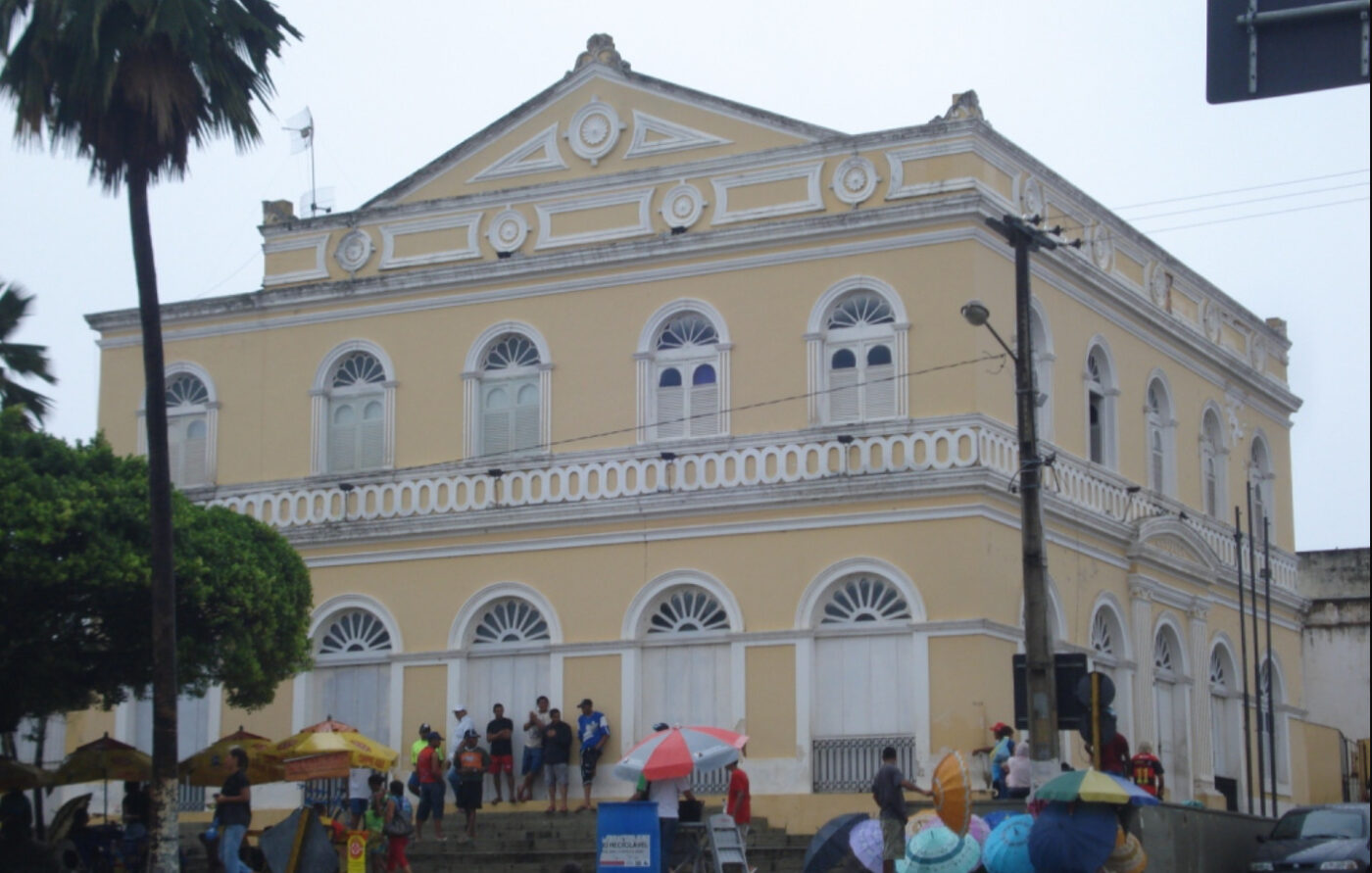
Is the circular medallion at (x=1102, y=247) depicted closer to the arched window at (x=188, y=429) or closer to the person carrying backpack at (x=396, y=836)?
the arched window at (x=188, y=429)

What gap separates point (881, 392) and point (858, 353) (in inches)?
27.0

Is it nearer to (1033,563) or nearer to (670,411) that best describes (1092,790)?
(1033,563)

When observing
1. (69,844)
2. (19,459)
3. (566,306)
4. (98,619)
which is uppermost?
(566,306)

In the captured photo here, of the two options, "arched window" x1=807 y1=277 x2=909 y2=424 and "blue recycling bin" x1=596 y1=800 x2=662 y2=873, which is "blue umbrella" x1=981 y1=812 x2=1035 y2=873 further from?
"arched window" x1=807 y1=277 x2=909 y2=424

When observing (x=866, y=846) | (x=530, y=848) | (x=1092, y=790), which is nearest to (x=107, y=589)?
(x=530, y=848)

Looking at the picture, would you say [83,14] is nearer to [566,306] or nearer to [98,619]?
[98,619]

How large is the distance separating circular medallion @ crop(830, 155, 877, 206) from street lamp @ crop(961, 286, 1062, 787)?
796 centimetres

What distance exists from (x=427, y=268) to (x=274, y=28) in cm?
891

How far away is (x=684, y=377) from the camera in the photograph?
1212 inches

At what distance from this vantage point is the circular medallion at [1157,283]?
116 ft

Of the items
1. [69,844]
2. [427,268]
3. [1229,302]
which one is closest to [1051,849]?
[69,844]

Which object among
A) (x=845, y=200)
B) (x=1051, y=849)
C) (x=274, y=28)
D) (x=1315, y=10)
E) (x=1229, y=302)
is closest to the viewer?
(x=1315, y=10)

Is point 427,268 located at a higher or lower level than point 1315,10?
higher

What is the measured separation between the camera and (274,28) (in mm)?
24312
